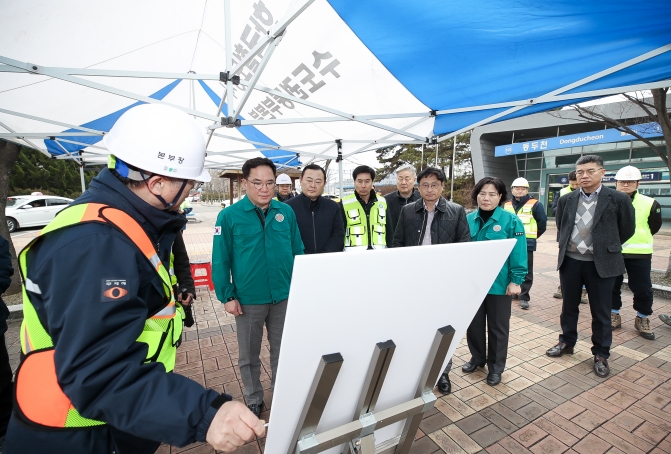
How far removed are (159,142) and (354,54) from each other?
2649 mm

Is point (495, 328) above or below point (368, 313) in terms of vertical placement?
below

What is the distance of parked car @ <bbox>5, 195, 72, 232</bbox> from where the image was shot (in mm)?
13648

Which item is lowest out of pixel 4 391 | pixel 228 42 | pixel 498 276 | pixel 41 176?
pixel 4 391

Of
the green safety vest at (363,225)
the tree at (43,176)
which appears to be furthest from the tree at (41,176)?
the green safety vest at (363,225)

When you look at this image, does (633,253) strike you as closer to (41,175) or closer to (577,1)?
(577,1)

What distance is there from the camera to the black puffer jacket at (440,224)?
117 inches

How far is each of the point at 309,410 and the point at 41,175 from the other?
29.0 meters

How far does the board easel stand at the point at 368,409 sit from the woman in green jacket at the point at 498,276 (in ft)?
6.95

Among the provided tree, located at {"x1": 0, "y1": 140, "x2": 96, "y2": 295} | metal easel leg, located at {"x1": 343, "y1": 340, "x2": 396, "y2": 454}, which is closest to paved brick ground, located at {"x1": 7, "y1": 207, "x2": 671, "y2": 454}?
metal easel leg, located at {"x1": 343, "y1": 340, "x2": 396, "y2": 454}

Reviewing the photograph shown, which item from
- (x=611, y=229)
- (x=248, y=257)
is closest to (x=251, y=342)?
(x=248, y=257)

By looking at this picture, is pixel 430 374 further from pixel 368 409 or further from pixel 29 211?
pixel 29 211

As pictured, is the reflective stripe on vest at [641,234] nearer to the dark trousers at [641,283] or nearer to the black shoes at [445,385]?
the dark trousers at [641,283]

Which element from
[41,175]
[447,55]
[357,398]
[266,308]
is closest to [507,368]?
[266,308]

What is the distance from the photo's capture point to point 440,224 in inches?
119
